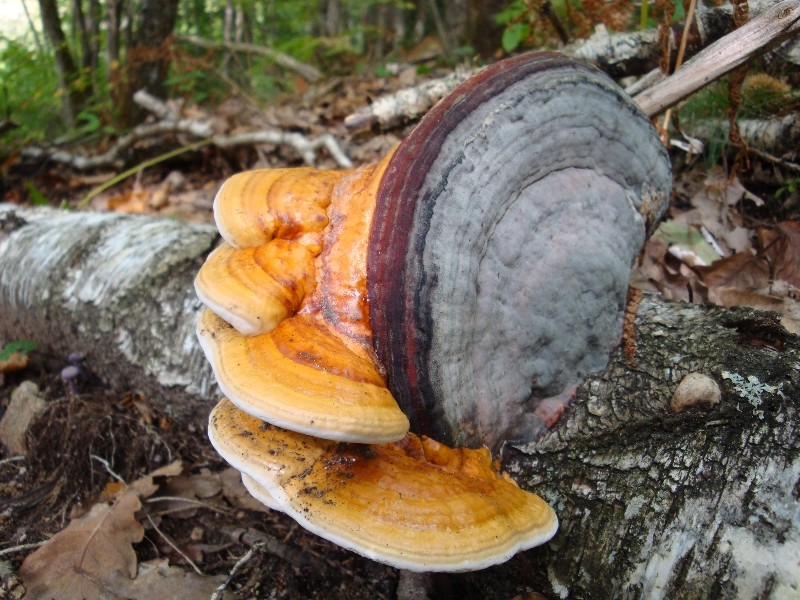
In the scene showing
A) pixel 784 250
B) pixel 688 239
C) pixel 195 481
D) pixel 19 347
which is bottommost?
pixel 195 481

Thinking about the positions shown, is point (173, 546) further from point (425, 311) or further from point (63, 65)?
point (63, 65)

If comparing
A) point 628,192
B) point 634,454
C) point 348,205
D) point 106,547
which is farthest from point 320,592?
point 628,192

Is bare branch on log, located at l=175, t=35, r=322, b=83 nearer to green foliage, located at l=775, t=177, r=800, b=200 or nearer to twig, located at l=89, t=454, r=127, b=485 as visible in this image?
green foliage, located at l=775, t=177, r=800, b=200

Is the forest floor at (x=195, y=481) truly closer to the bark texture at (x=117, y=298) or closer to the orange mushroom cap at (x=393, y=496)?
the bark texture at (x=117, y=298)

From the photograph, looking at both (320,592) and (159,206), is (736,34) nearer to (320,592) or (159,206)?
(320,592)

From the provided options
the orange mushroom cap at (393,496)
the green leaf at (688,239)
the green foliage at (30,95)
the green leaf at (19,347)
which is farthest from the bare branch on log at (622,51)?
the green foliage at (30,95)

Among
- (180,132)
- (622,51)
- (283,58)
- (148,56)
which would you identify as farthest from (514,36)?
(283,58)
